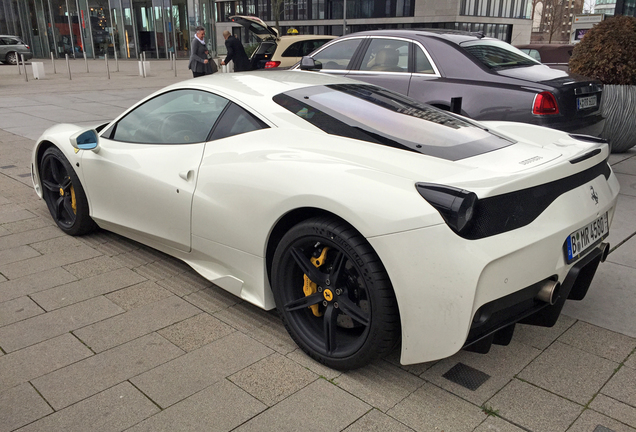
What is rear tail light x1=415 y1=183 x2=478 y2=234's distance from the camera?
7.23 feet

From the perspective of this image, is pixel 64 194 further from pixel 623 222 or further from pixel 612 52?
pixel 612 52

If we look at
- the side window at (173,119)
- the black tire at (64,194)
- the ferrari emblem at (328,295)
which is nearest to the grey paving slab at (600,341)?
the ferrari emblem at (328,295)

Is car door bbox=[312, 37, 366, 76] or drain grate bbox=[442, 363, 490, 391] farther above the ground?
car door bbox=[312, 37, 366, 76]

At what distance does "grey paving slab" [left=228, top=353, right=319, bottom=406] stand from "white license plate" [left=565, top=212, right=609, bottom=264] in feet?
4.32

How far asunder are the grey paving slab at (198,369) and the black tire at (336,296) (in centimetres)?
27

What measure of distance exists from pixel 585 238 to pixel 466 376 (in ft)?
2.85

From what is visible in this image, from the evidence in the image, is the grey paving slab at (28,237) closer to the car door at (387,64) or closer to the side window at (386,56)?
the car door at (387,64)

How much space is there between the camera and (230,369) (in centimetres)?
272

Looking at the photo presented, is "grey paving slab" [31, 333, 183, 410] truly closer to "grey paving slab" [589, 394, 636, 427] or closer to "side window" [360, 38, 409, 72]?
"grey paving slab" [589, 394, 636, 427]

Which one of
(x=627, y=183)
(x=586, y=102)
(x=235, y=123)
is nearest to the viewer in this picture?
(x=235, y=123)

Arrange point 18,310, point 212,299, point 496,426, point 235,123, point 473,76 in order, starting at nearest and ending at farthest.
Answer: point 496,426
point 235,123
point 18,310
point 212,299
point 473,76

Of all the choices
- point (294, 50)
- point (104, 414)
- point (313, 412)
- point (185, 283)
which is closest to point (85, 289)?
point (185, 283)

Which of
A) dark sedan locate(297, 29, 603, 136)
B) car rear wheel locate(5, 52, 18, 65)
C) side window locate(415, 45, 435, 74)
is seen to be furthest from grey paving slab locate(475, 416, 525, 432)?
car rear wheel locate(5, 52, 18, 65)

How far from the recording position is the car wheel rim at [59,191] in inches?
176
